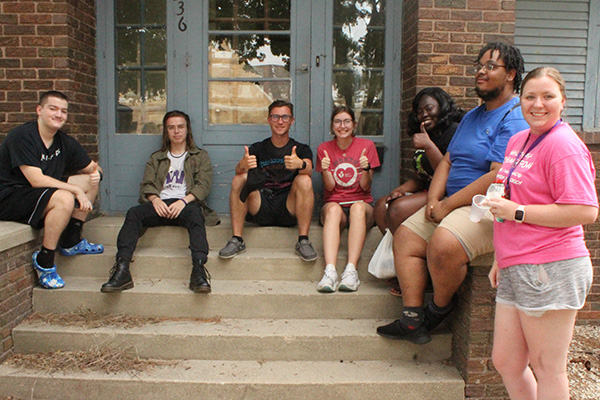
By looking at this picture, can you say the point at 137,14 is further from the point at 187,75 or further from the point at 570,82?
the point at 570,82

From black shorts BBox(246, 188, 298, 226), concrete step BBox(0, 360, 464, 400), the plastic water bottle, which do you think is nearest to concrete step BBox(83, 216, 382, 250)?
black shorts BBox(246, 188, 298, 226)

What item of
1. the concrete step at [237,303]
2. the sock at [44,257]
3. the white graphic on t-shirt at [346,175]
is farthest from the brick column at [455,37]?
the sock at [44,257]

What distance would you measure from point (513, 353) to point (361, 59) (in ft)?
10.3

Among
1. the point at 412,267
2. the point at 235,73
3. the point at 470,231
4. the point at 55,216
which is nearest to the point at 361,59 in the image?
the point at 235,73

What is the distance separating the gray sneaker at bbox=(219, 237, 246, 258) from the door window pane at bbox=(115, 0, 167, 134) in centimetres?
157

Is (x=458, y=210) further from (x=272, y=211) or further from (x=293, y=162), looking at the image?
(x=272, y=211)

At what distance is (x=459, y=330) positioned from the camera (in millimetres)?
3021

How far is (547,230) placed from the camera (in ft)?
6.36

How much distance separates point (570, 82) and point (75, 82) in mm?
4305

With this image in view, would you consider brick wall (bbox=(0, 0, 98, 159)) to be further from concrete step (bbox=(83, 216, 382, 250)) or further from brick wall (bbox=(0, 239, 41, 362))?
brick wall (bbox=(0, 239, 41, 362))

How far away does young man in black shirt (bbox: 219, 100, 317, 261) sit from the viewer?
3752 mm

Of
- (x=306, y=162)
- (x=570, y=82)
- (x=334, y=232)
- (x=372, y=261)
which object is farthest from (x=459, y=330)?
(x=570, y=82)

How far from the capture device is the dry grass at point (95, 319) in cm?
320

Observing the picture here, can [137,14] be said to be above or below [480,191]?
above
